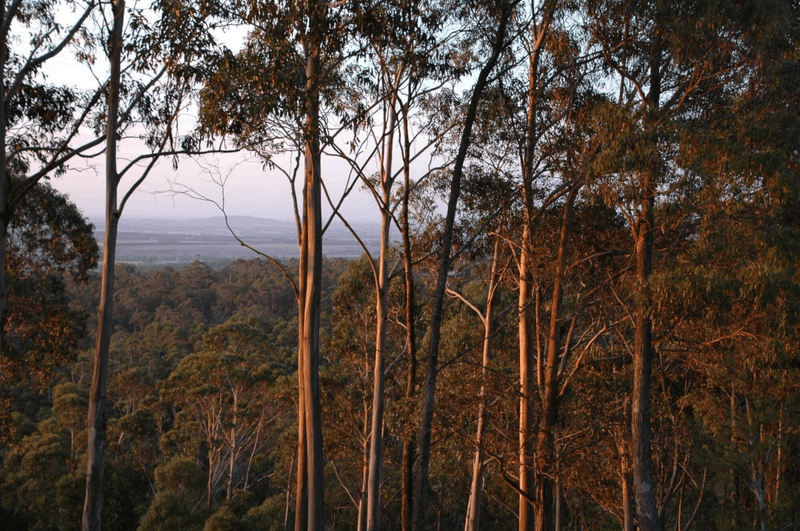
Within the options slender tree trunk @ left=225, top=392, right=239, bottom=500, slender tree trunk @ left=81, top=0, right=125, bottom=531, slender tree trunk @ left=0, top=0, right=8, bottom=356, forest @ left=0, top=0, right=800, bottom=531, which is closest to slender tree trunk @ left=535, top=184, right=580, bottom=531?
forest @ left=0, top=0, right=800, bottom=531

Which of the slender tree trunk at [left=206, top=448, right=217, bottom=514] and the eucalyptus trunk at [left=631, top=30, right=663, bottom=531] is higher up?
the eucalyptus trunk at [left=631, top=30, right=663, bottom=531]

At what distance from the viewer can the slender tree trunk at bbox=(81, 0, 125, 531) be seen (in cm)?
618

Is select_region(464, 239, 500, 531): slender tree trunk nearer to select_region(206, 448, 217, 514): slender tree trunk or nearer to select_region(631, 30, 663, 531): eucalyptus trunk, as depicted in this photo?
select_region(631, 30, 663, 531): eucalyptus trunk

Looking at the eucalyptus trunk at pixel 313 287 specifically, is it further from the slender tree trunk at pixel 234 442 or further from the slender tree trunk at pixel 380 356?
the slender tree trunk at pixel 234 442

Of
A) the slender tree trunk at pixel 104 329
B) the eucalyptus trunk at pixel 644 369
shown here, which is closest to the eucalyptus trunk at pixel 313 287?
the slender tree trunk at pixel 104 329

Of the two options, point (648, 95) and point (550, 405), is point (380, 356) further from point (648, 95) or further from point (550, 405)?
point (648, 95)

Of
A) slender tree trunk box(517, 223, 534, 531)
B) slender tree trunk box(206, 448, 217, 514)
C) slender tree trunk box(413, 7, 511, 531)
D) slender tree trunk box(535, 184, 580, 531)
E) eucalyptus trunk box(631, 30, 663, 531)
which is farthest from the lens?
slender tree trunk box(206, 448, 217, 514)

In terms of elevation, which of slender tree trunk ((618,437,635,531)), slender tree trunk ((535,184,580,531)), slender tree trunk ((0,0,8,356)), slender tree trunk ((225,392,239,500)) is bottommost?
slender tree trunk ((225,392,239,500))

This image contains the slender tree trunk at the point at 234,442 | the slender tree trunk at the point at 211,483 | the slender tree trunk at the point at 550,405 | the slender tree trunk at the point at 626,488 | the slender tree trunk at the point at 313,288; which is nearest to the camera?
the slender tree trunk at the point at 313,288

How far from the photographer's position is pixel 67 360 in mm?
9609

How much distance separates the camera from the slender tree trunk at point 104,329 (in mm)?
6176

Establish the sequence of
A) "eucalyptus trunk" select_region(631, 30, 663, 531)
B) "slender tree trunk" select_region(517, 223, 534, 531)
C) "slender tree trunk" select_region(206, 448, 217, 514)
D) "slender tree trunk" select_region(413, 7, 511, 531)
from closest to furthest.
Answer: "slender tree trunk" select_region(413, 7, 511, 531)
"eucalyptus trunk" select_region(631, 30, 663, 531)
"slender tree trunk" select_region(517, 223, 534, 531)
"slender tree trunk" select_region(206, 448, 217, 514)

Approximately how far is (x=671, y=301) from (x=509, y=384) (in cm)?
236

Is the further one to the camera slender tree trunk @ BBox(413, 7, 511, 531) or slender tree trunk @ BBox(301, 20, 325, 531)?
slender tree trunk @ BBox(301, 20, 325, 531)
